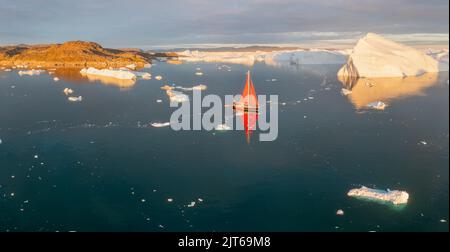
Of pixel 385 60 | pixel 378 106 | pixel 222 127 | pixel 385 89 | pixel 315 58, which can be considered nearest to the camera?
pixel 222 127

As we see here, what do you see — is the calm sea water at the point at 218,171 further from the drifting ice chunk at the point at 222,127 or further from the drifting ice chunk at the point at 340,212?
the drifting ice chunk at the point at 222,127

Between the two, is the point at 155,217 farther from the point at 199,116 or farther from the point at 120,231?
the point at 199,116

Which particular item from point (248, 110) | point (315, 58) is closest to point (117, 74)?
point (248, 110)

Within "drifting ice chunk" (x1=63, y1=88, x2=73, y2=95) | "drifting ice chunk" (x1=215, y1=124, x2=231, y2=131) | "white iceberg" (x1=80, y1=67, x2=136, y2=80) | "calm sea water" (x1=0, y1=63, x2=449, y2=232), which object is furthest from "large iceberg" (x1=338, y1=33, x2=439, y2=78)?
"drifting ice chunk" (x1=63, y1=88, x2=73, y2=95)

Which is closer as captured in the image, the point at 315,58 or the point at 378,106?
the point at 378,106

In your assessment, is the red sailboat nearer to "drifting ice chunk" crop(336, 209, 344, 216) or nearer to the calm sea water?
the calm sea water

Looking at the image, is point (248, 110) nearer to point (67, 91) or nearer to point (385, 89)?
point (385, 89)
